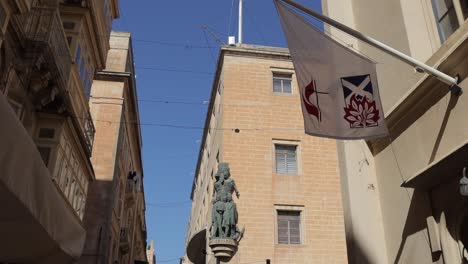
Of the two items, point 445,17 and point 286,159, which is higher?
point 286,159

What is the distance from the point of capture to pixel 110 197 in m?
26.1

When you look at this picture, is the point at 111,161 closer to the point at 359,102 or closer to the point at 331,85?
the point at 331,85

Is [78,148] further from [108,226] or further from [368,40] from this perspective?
[368,40]

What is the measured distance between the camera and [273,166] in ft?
71.7

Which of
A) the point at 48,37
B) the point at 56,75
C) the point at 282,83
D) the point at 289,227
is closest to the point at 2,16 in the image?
the point at 48,37

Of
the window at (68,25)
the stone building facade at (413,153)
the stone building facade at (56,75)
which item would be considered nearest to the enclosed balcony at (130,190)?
the stone building facade at (56,75)

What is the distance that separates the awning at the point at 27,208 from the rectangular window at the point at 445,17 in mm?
5940

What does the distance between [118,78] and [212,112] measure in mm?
6079

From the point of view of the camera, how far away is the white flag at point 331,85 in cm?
659

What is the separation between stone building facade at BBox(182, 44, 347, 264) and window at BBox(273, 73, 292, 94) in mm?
50

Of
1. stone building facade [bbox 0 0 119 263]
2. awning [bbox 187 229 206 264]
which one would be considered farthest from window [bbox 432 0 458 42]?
awning [bbox 187 229 206 264]

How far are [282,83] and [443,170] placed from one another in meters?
18.4

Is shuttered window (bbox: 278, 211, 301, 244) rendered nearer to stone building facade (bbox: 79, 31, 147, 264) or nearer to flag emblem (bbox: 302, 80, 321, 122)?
stone building facade (bbox: 79, 31, 147, 264)

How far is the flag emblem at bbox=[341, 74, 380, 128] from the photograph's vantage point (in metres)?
6.61
